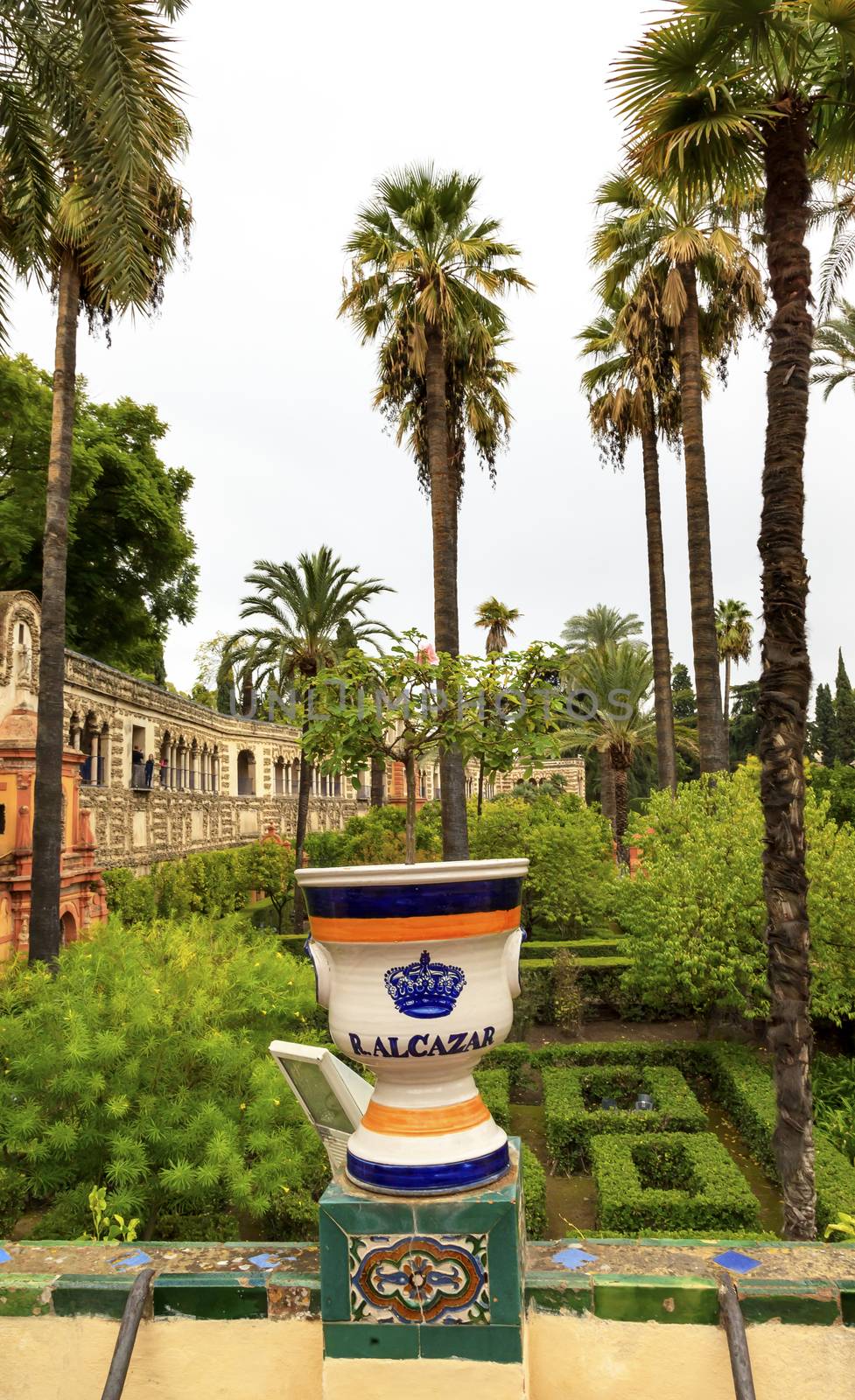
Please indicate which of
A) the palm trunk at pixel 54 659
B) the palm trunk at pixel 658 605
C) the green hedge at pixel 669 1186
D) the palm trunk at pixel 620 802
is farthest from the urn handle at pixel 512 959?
the palm trunk at pixel 620 802

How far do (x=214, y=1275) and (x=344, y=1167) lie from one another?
1.37 feet

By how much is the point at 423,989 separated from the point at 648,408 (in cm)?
2323

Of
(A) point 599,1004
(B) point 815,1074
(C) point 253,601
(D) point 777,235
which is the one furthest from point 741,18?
(C) point 253,601

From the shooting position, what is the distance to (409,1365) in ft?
7.08

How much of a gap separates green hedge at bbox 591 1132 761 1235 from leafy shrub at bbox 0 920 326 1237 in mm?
2911

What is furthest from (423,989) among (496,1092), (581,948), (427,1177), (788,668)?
(581,948)

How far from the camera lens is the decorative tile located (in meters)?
2.15

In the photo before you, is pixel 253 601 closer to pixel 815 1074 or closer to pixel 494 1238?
pixel 815 1074

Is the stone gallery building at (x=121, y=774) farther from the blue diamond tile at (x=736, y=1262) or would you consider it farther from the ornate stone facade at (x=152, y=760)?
the blue diamond tile at (x=736, y=1262)

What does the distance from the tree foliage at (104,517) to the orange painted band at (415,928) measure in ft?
85.4

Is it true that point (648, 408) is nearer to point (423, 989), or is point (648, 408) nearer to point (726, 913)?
point (726, 913)

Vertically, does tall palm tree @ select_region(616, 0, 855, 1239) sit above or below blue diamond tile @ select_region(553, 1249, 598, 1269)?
above

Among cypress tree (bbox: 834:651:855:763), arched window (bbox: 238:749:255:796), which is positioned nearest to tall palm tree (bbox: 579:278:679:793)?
arched window (bbox: 238:749:255:796)

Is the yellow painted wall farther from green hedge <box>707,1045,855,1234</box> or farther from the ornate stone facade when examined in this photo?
the ornate stone facade
